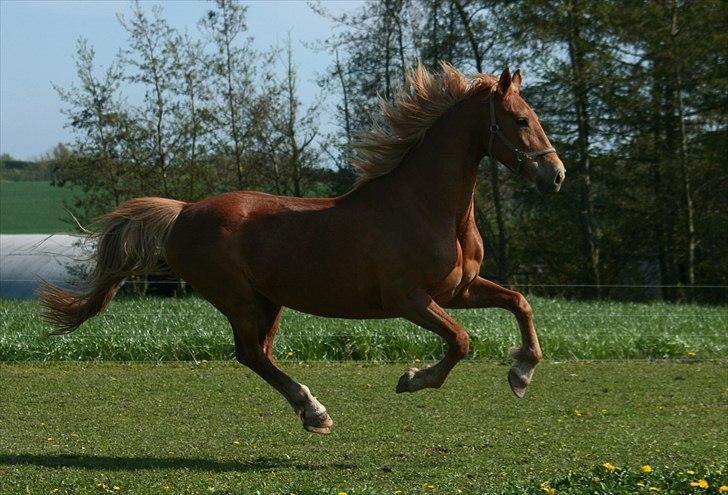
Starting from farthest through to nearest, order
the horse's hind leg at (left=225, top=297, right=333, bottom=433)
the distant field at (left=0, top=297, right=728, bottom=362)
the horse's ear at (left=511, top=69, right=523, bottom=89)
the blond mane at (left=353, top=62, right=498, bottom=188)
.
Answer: the distant field at (left=0, top=297, right=728, bottom=362)
the blond mane at (left=353, top=62, right=498, bottom=188)
the horse's ear at (left=511, top=69, right=523, bottom=89)
the horse's hind leg at (left=225, top=297, right=333, bottom=433)

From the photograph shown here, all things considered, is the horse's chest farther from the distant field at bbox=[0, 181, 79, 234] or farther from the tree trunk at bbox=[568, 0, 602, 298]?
the distant field at bbox=[0, 181, 79, 234]

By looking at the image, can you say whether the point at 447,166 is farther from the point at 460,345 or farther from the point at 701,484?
the point at 701,484

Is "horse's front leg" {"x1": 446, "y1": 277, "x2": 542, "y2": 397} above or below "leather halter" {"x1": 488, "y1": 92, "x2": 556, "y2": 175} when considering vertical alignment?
below

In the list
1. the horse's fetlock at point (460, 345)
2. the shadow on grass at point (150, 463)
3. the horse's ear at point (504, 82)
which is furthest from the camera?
the horse's ear at point (504, 82)

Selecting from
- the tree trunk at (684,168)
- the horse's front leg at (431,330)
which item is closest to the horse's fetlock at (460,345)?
the horse's front leg at (431,330)

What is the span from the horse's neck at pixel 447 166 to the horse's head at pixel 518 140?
143 mm

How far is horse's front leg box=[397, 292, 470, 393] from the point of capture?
6898mm

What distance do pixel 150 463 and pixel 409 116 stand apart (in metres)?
3.06

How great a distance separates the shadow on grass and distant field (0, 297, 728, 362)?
682 centimetres

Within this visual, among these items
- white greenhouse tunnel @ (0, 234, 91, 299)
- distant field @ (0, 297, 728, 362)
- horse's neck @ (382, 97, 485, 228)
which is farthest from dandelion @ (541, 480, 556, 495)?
white greenhouse tunnel @ (0, 234, 91, 299)

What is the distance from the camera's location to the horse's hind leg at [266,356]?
7035mm

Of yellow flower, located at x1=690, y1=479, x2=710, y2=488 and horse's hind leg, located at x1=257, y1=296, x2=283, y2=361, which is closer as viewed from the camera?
yellow flower, located at x1=690, y1=479, x2=710, y2=488

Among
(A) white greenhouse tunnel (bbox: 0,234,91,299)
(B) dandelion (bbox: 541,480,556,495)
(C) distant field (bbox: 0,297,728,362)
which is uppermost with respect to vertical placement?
(A) white greenhouse tunnel (bbox: 0,234,91,299)

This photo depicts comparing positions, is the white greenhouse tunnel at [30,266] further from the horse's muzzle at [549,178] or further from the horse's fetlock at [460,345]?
the horse's muzzle at [549,178]
